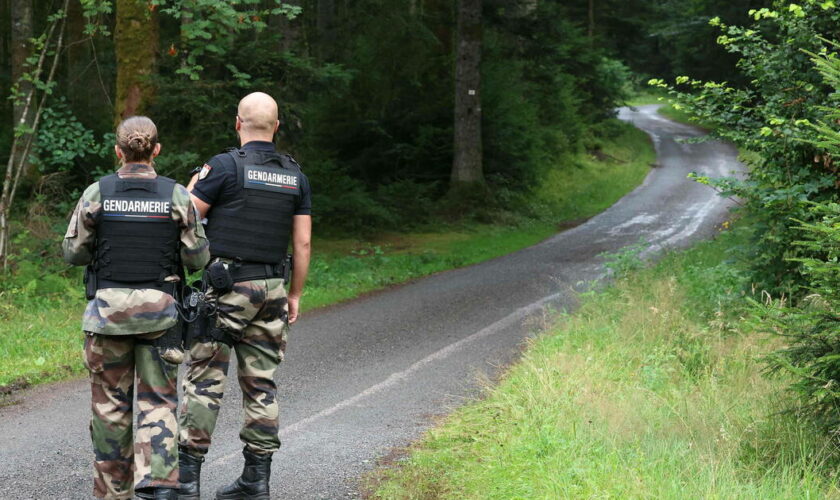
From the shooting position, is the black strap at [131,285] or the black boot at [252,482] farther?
the black boot at [252,482]

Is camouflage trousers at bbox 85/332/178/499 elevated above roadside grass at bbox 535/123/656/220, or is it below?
above

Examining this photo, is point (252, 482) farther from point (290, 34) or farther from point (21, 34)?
point (21, 34)

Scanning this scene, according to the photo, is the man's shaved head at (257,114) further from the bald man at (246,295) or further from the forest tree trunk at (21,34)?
the forest tree trunk at (21,34)

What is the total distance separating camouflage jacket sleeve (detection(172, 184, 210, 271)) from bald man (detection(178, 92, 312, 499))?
6.4 inches

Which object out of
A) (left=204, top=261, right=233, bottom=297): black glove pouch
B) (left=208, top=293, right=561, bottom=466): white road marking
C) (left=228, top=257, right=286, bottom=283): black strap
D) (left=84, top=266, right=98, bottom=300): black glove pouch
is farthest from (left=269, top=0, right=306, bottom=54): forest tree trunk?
(left=84, top=266, right=98, bottom=300): black glove pouch

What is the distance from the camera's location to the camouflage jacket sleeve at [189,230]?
463 centimetres

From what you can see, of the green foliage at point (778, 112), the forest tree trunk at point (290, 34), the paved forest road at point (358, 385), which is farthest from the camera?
the forest tree trunk at point (290, 34)

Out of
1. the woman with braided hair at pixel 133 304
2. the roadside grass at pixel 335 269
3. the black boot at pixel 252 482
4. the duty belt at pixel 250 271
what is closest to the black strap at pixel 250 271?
the duty belt at pixel 250 271

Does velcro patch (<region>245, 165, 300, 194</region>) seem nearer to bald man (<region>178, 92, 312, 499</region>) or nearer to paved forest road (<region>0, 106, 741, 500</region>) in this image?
bald man (<region>178, 92, 312, 499</region>)

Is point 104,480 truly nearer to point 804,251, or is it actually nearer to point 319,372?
point 319,372

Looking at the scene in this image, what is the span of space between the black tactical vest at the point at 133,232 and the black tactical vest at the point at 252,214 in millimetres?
341

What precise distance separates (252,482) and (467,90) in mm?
19160

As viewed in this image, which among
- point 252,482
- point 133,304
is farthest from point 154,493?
point 133,304

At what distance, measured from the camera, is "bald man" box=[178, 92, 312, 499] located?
481cm
